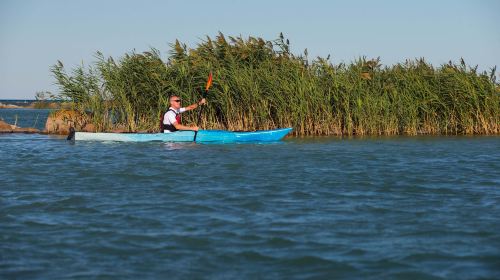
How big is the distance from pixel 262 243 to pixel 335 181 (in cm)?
440

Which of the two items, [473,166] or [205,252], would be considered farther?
[473,166]

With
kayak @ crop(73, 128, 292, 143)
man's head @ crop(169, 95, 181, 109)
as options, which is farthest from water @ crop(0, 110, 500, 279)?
man's head @ crop(169, 95, 181, 109)

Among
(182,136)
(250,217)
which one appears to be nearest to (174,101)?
(182,136)

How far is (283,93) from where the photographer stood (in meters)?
19.7

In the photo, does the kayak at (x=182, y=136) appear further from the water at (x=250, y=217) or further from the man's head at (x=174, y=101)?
the water at (x=250, y=217)

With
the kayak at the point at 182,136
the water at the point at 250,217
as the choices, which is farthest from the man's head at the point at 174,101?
the water at the point at 250,217

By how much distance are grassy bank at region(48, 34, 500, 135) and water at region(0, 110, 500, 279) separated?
555 centimetres

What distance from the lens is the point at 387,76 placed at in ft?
68.1

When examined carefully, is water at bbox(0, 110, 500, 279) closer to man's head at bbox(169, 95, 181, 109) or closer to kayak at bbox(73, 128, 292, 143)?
kayak at bbox(73, 128, 292, 143)

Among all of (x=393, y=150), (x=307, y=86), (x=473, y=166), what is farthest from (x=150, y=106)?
(x=473, y=166)

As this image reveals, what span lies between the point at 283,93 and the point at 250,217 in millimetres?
12376

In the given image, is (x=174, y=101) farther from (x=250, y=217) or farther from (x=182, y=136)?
(x=250, y=217)

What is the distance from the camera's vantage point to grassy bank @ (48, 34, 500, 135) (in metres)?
19.7

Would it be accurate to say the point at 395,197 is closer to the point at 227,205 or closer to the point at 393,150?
the point at 227,205
